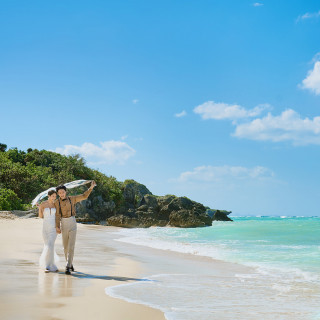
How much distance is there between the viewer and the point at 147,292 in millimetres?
7102

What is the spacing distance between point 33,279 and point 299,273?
7.11 metres

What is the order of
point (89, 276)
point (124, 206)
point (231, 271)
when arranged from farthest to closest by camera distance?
point (124, 206) → point (231, 271) → point (89, 276)

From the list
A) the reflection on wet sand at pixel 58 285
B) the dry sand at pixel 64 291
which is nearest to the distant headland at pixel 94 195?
the dry sand at pixel 64 291

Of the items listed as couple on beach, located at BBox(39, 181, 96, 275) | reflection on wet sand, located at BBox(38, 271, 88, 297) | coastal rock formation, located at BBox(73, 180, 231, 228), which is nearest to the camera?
reflection on wet sand, located at BBox(38, 271, 88, 297)

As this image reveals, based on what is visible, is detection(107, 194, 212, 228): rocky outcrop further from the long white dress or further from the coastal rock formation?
the long white dress

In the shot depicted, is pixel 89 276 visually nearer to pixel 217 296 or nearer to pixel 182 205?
pixel 217 296

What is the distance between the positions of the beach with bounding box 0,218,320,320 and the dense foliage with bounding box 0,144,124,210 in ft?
98.9

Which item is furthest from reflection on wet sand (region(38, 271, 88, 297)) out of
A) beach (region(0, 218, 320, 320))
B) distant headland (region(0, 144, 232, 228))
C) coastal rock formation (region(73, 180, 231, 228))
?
coastal rock formation (region(73, 180, 231, 228))

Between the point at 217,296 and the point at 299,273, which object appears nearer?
the point at 217,296

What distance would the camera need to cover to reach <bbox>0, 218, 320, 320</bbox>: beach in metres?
5.51

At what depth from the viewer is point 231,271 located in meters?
10.8

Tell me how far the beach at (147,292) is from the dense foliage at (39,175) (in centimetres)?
3013

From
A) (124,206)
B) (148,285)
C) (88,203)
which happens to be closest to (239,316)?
(148,285)

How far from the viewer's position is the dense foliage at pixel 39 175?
143 feet
